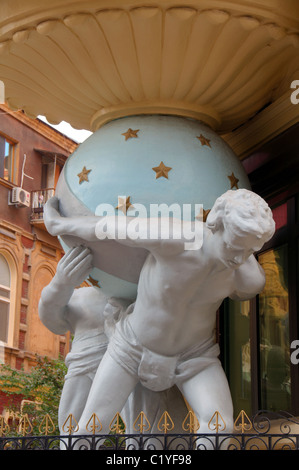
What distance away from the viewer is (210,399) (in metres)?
5.89

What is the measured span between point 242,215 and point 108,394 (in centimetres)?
165

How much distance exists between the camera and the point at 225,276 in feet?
18.7

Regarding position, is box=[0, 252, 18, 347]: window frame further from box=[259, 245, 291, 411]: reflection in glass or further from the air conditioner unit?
box=[259, 245, 291, 411]: reflection in glass

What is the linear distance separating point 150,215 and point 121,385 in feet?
3.75

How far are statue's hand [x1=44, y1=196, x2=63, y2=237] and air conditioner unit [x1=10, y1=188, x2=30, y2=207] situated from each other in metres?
14.7

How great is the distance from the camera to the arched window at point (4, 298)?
20438 millimetres

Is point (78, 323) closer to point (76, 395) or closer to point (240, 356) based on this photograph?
point (76, 395)

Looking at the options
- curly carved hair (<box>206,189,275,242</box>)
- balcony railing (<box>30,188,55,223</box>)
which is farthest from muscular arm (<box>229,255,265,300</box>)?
balcony railing (<box>30,188,55,223</box>)

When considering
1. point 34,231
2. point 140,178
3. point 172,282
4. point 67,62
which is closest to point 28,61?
point 67,62

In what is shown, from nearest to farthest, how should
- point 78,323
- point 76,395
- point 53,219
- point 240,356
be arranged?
point 53,219
point 76,395
point 78,323
point 240,356

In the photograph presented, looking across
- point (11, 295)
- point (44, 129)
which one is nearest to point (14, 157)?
point (44, 129)

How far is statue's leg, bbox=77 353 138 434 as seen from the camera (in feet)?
19.8
